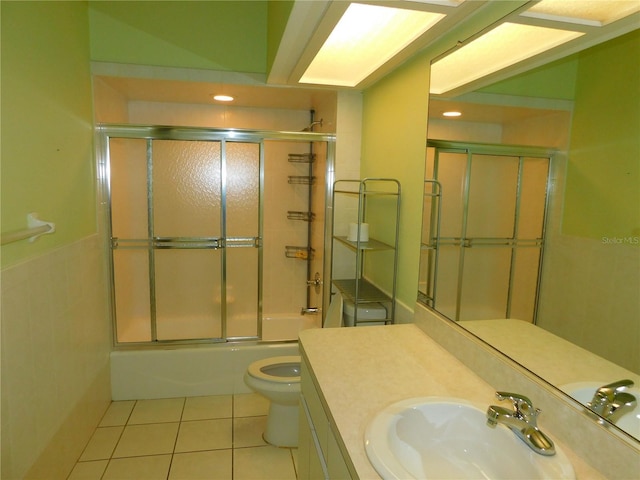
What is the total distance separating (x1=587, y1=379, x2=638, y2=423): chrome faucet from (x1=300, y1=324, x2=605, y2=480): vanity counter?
13 centimetres

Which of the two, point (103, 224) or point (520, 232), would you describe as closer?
point (520, 232)

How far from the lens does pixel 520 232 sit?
1249mm

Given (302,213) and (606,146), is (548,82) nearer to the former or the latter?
(606,146)

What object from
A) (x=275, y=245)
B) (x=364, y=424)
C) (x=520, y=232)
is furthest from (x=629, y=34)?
(x=275, y=245)

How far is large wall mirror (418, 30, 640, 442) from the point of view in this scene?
91 centimetres

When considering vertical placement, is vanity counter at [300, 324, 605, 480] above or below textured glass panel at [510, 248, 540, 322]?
below

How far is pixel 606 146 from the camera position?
3.17 feet

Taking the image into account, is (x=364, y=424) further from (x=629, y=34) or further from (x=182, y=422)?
(x=182, y=422)

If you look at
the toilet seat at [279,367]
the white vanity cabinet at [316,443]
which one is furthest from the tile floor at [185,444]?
the white vanity cabinet at [316,443]

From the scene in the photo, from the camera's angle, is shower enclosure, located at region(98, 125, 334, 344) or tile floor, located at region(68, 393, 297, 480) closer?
tile floor, located at region(68, 393, 297, 480)

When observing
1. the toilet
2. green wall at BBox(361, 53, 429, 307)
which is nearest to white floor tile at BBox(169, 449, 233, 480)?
the toilet

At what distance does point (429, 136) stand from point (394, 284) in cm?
80

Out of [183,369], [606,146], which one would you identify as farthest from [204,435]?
[606,146]

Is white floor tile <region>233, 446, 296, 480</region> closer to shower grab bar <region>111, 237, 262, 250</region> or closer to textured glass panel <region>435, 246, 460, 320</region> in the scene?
textured glass panel <region>435, 246, 460, 320</region>
